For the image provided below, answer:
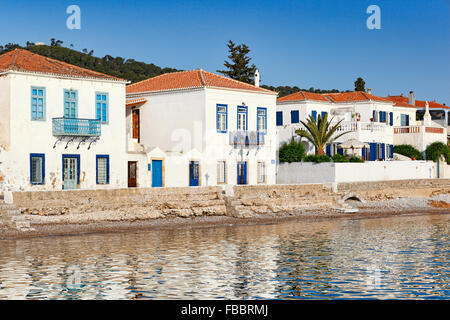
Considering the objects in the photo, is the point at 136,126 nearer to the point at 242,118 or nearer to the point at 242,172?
the point at 242,118

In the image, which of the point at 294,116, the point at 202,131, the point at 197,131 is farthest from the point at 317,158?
the point at 197,131

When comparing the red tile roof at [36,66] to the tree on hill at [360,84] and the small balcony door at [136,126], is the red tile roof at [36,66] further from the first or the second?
the tree on hill at [360,84]

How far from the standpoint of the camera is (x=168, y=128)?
142 ft

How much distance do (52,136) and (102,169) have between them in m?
3.34

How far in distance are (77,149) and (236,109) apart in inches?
442

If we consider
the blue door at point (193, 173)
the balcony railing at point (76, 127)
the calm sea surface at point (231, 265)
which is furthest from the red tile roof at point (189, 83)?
the calm sea surface at point (231, 265)

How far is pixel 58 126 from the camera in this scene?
35.0m

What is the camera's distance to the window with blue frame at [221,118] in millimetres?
42344

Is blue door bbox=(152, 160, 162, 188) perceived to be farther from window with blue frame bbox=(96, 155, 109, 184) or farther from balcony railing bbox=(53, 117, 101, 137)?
balcony railing bbox=(53, 117, 101, 137)

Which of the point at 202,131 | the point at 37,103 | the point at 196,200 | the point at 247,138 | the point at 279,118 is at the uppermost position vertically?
the point at 279,118

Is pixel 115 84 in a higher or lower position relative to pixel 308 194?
higher

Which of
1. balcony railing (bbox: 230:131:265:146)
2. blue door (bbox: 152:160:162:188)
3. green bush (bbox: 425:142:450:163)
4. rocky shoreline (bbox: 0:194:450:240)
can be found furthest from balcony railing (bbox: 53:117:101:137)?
green bush (bbox: 425:142:450:163)

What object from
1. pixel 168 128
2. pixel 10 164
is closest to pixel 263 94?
pixel 168 128

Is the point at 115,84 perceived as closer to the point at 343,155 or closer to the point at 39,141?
the point at 39,141
